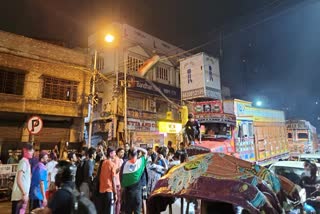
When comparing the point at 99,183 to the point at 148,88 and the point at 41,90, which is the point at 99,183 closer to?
the point at 41,90

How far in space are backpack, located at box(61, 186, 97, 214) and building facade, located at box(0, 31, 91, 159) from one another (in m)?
13.9

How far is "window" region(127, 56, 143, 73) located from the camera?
954 inches

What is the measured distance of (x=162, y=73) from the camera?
92.7 feet

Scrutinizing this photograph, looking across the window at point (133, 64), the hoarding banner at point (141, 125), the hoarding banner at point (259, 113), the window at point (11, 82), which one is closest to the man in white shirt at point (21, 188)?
the hoarding banner at point (259, 113)

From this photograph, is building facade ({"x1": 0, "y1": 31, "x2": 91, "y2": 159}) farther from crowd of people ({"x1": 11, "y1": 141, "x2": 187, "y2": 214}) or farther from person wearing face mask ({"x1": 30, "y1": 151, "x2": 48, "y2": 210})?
person wearing face mask ({"x1": 30, "y1": 151, "x2": 48, "y2": 210})

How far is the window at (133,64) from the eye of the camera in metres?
24.2

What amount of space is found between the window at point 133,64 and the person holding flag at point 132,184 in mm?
18924

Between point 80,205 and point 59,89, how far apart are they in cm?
1540

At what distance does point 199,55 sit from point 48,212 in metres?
21.2

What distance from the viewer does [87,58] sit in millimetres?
18031

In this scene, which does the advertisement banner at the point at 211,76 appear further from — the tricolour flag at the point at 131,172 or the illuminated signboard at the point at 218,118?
the tricolour flag at the point at 131,172

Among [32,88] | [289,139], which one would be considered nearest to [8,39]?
[32,88]

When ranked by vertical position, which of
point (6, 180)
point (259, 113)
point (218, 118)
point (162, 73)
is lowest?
point (6, 180)

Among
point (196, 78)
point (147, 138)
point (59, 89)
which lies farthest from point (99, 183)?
point (196, 78)
